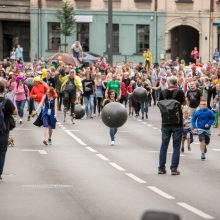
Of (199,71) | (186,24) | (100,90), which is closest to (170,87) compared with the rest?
(100,90)

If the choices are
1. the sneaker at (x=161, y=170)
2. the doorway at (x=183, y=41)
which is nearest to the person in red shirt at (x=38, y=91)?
the sneaker at (x=161, y=170)

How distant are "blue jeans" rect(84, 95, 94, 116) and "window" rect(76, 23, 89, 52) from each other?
31.9 m

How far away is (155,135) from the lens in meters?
30.0

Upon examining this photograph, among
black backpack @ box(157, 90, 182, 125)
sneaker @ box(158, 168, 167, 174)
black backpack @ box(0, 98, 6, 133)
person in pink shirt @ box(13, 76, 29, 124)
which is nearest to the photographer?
black backpack @ box(0, 98, 6, 133)

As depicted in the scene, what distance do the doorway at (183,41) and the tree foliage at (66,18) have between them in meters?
6.24

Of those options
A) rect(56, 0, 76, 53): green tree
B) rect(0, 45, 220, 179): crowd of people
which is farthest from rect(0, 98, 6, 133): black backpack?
rect(56, 0, 76, 53): green tree

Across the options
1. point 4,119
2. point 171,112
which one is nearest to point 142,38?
point 171,112

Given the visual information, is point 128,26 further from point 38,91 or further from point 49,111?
point 49,111

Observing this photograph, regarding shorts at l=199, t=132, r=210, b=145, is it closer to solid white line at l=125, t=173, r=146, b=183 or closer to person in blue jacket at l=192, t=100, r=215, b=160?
person in blue jacket at l=192, t=100, r=215, b=160

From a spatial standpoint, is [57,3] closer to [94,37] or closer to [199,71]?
[94,37]

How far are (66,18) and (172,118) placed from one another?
47.5 metres

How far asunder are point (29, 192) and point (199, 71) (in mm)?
28946

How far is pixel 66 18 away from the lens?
66375mm

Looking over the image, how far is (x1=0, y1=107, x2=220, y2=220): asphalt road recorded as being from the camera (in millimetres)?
15141
